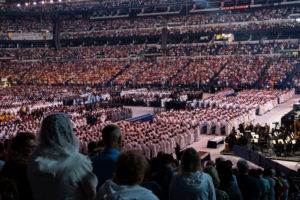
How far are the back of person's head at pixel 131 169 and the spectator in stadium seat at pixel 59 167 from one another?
0.34m

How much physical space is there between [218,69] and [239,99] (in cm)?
1686

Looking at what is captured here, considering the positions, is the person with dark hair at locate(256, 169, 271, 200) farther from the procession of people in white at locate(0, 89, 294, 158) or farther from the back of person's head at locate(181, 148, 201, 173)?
the procession of people in white at locate(0, 89, 294, 158)

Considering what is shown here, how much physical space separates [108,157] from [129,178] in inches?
49.6

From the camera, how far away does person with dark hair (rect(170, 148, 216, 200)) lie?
12.5 feet

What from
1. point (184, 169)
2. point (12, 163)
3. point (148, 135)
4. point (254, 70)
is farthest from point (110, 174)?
point (254, 70)

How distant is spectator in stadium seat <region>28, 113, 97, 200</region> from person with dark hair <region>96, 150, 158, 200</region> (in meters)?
0.29

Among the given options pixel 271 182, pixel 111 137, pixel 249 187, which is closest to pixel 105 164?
pixel 111 137

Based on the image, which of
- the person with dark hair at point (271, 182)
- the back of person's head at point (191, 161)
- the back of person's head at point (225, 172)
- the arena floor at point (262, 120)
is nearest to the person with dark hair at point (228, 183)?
the back of person's head at point (225, 172)

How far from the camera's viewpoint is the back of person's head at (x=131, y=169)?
104 inches

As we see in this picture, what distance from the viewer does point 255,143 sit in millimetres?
16375

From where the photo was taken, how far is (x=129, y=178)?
8.67 feet

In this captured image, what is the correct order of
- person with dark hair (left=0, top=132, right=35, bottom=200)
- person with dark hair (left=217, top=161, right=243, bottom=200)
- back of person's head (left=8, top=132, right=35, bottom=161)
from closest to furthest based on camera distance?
person with dark hair (left=0, top=132, right=35, bottom=200) → back of person's head (left=8, top=132, right=35, bottom=161) → person with dark hair (left=217, top=161, right=243, bottom=200)

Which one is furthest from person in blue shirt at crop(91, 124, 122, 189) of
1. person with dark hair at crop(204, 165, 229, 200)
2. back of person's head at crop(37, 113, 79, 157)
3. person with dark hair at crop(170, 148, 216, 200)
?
person with dark hair at crop(204, 165, 229, 200)

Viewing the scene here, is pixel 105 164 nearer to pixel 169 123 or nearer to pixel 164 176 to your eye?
pixel 164 176
